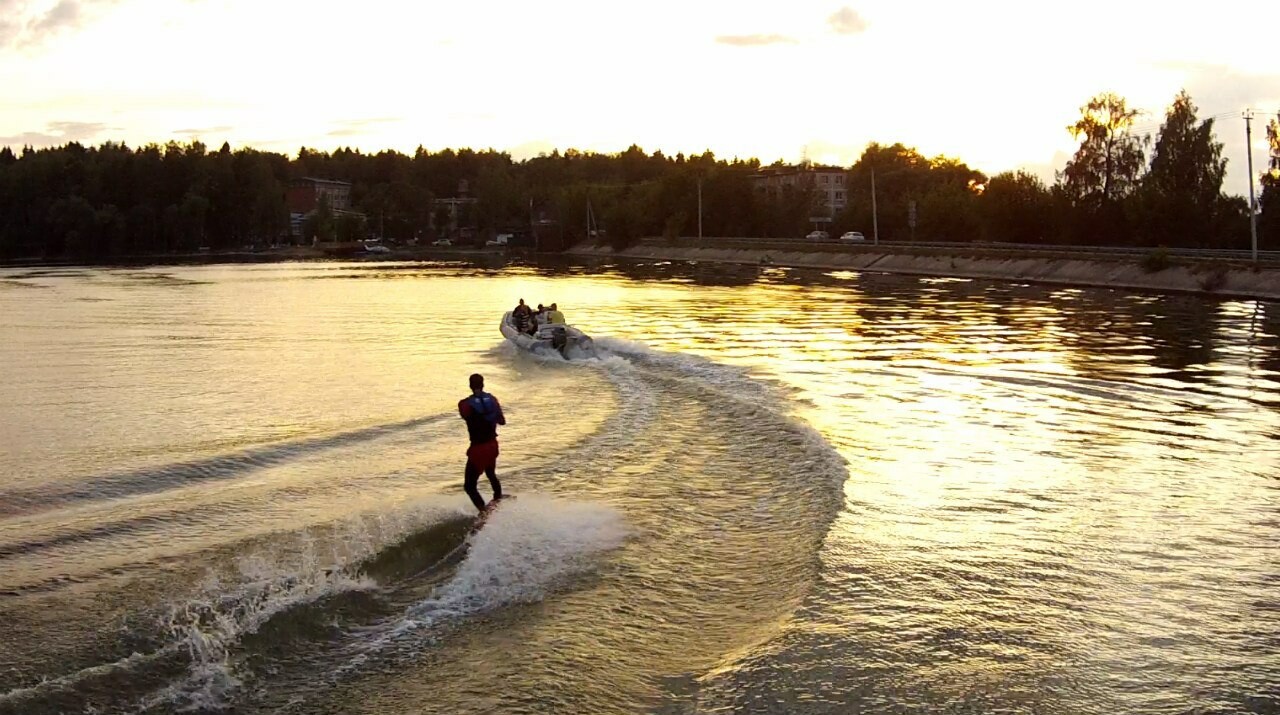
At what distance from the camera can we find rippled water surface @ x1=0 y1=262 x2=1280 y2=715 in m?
10.5

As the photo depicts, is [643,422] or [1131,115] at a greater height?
[1131,115]

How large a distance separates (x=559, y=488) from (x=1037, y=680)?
9.22 m

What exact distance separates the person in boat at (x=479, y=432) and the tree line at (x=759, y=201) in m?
74.0

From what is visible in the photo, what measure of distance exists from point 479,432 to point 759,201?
142973 millimetres

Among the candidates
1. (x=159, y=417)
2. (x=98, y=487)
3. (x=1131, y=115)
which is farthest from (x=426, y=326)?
(x=1131, y=115)

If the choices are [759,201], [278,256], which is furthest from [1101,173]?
[278,256]

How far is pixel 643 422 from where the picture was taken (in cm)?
2400

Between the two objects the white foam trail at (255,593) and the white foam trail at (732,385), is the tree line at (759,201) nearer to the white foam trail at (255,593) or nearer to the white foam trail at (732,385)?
the white foam trail at (732,385)

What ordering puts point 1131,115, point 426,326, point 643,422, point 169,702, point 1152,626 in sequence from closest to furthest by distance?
point 169,702 → point 1152,626 → point 643,422 → point 426,326 → point 1131,115

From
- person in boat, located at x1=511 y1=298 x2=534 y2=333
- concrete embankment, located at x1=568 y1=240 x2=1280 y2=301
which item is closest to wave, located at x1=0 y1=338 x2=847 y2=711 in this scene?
person in boat, located at x1=511 y1=298 x2=534 y2=333

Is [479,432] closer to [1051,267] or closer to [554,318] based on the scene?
[554,318]

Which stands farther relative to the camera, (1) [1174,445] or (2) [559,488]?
(1) [1174,445]

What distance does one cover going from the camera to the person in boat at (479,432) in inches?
623

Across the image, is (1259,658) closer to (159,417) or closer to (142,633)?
(142,633)
